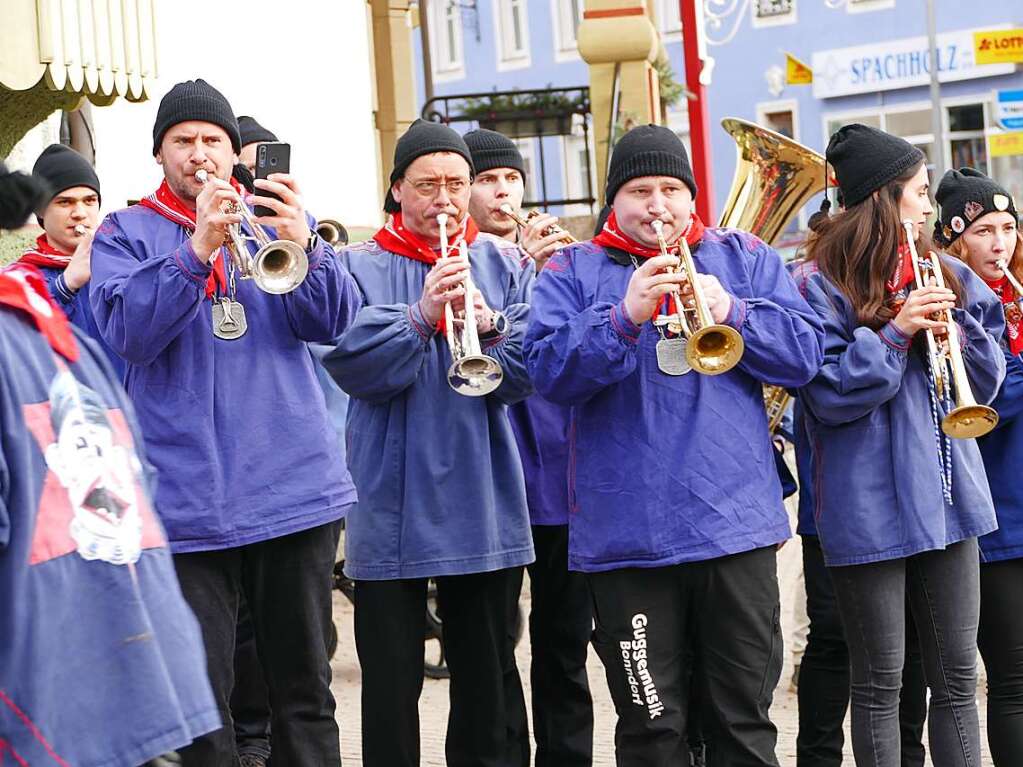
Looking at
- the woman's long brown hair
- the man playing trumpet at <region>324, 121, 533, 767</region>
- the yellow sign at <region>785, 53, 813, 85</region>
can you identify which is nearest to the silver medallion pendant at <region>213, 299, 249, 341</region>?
the man playing trumpet at <region>324, 121, 533, 767</region>

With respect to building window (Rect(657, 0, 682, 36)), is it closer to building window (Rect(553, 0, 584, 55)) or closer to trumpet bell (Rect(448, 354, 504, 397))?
building window (Rect(553, 0, 584, 55))

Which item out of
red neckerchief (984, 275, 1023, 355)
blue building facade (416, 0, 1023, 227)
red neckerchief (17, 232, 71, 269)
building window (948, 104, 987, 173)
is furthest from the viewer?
building window (948, 104, 987, 173)

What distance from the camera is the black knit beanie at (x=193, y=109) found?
4.69 m

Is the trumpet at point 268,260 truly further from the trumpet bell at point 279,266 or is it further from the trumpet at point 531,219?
the trumpet at point 531,219

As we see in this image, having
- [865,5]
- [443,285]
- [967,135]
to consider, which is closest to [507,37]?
[865,5]

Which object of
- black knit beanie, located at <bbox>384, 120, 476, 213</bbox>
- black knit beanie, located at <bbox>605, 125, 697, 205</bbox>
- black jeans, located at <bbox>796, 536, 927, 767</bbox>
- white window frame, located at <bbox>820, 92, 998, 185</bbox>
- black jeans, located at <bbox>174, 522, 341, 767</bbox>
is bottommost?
black jeans, located at <bbox>796, 536, 927, 767</bbox>

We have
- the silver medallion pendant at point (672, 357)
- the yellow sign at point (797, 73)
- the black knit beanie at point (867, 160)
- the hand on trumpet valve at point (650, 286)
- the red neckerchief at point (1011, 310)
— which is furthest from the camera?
the yellow sign at point (797, 73)

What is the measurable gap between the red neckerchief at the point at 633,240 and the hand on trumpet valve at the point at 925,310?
59 centimetres

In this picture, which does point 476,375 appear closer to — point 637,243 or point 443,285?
point 443,285

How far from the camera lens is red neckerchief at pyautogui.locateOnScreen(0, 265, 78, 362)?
2.86m

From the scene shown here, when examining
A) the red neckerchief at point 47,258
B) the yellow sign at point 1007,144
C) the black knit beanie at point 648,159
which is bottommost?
the red neckerchief at point 47,258

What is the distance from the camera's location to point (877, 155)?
4.89 meters

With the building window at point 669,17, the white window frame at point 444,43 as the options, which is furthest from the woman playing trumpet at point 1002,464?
the white window frame at point 444,43

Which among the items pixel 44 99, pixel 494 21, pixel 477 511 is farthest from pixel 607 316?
pixel 494 21
